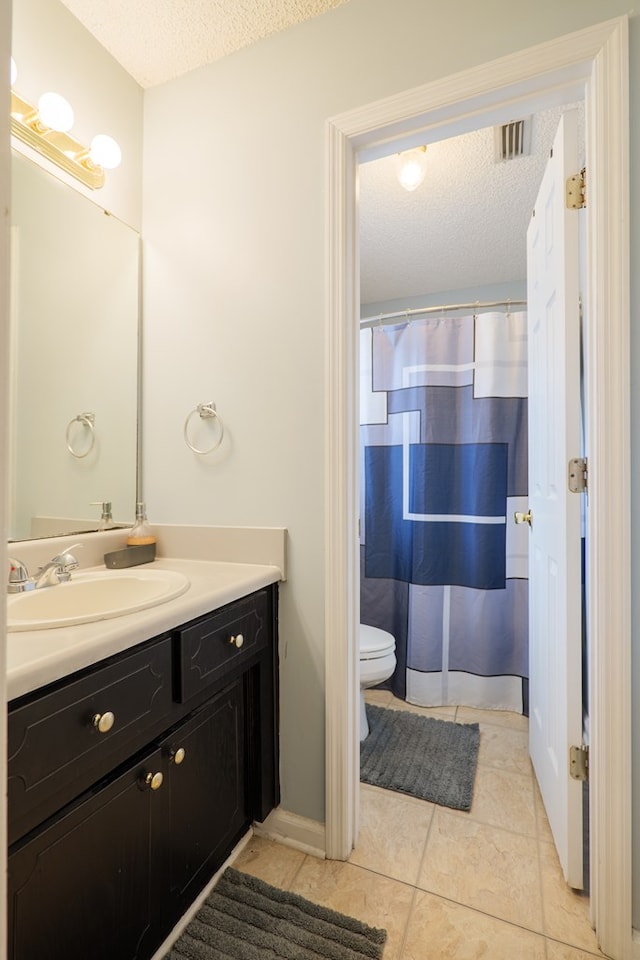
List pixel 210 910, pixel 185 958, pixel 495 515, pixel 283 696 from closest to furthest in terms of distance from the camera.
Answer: pixel 185 958 → pixel 210 910 → pixel 283 696 → pixel 495 515

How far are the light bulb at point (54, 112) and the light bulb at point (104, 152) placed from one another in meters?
0.09

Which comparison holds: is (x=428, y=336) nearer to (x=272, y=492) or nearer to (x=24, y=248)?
(x=272, y=492)

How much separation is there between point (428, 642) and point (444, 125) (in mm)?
2109

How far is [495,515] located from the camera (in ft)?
7.65

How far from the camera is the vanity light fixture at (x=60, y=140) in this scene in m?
1.28

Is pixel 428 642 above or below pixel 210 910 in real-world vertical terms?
above

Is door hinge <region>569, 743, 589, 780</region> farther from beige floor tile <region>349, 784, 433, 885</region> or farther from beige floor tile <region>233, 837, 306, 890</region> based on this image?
beige floor tile <region>233, 837, 306, 890</region>

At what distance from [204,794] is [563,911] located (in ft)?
3.17

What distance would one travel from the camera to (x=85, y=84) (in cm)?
148

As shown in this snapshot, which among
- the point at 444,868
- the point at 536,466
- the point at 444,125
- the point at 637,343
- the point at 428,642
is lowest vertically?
the point at 444,868

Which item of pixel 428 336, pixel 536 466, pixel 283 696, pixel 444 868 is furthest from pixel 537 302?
pixel 444 868

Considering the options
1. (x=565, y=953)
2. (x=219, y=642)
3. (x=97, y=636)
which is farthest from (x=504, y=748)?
(x=97, y=636)

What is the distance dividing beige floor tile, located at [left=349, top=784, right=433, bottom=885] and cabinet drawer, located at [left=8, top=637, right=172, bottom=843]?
859mm

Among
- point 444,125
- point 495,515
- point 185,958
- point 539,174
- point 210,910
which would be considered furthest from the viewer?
point 495,515
